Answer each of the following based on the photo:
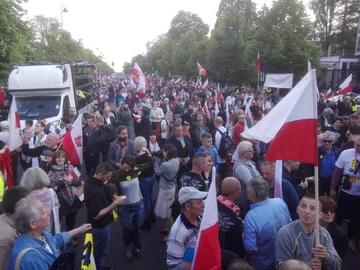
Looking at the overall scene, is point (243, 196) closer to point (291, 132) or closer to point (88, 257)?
point (291, 132)

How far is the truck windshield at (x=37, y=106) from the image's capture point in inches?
432

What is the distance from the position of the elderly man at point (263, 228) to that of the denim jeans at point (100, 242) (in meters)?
1.93

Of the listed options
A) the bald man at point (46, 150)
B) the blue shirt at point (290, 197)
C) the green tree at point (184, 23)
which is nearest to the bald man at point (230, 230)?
the blue shirt at point (290, 197)

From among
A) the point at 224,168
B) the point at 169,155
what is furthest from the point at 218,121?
the point at 169,155

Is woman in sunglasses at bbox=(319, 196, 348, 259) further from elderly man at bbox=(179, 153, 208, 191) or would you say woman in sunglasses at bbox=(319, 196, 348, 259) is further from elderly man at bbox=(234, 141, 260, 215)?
elderly man at bbox=(179, 153, 208, 191)

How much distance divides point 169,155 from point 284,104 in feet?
8.75

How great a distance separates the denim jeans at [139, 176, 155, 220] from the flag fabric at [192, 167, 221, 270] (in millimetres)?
3193

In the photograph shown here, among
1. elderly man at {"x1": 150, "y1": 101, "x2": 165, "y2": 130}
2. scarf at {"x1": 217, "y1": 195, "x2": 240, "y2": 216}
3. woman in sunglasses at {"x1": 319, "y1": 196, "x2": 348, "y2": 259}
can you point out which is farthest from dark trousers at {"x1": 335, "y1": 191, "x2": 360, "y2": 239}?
elderly man at {"x1": 150, "y1": 101, "x2": 165, "y2": 130}

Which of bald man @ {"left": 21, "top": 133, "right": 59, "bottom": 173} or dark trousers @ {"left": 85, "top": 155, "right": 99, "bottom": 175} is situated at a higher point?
bald man @ {"left": 21, "top": 133, "right": 59, "bottom": 173}

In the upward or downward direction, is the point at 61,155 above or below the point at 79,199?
above

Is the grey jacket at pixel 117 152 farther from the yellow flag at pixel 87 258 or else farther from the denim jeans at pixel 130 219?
the yellow flag at pixel 87 258

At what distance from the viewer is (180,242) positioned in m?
3.00

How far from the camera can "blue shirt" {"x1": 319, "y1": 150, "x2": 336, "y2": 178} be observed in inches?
229

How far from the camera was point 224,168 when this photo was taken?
23.5 ft
